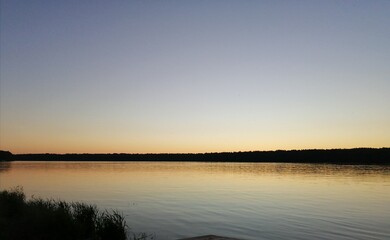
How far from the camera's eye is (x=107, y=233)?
1916 cm

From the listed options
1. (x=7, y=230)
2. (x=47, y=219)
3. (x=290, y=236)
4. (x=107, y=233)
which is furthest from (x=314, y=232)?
(x=7, y=230)

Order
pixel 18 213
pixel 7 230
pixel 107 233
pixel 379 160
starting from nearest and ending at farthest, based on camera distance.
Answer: pixel 7 230
pixel 107 233
pixel 18 213
pixel 379 160

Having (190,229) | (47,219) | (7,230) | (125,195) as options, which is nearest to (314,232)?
(190,229)

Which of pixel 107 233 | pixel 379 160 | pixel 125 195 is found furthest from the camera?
pixel 379 160

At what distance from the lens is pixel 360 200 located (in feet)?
137

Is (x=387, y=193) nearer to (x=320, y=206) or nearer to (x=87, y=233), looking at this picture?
(x=320, y=206)

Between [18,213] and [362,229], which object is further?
[362,229]

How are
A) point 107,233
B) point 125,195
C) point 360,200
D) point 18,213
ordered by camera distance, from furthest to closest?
point 125,195 → point 360,200 → point 18,213 → point 107,233

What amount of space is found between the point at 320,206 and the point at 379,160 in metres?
156

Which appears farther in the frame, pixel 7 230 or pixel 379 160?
pixel 379 160

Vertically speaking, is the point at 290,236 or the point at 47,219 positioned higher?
the point at 47,219

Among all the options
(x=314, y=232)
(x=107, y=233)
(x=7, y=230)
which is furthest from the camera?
(x=314, y=232)

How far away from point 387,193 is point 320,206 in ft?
52.6

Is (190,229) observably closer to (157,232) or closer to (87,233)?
(157,232)
